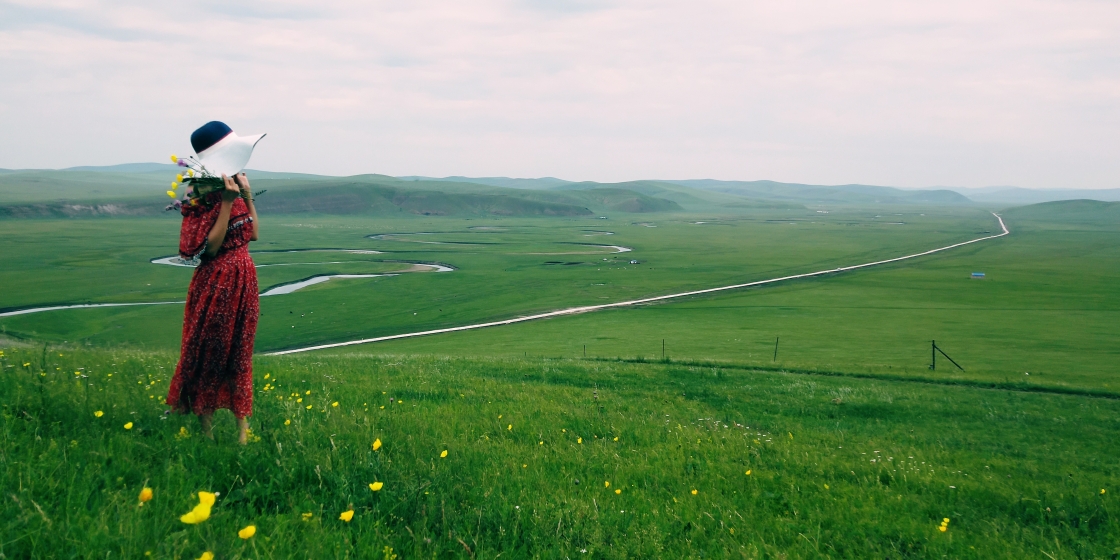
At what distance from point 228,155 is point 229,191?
0.37 metres

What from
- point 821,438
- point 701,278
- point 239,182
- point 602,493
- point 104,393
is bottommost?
point 701,278

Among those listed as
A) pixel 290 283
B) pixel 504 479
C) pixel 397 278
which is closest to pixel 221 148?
pixel 504 479

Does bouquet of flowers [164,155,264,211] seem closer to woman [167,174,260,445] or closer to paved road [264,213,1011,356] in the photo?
woman [167,174,260,445]

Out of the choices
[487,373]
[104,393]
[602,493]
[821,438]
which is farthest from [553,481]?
[487,373]

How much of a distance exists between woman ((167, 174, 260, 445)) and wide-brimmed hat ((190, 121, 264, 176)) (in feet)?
0.49

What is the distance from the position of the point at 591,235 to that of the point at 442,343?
4184 inches

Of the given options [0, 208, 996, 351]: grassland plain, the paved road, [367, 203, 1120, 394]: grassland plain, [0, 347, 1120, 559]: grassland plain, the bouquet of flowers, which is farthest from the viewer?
[0, 208, 996, 351]: grassland plain

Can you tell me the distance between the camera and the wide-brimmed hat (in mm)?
7035

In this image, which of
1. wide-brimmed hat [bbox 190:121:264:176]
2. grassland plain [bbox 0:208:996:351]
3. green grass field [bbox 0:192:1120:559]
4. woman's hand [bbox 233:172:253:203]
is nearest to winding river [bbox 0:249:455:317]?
grassland plain [bbox 0:208:996:351]

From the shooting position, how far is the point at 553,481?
7.20m

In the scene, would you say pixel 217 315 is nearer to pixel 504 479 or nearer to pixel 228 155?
pixel 228 155

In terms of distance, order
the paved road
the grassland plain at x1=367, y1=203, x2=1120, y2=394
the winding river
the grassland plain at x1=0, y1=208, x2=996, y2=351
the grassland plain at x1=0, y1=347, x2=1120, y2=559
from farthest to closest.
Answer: the winding river, the grassland plain at x1=0, y1=208, x2=996, y2=351, the paved road, the grassland plain at x1=367, y1=203, x2=1120, y2=394, the grassland plain at x1=0, y1=347, x2=1120, y2=559

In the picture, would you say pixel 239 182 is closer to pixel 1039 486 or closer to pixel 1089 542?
pixel 1089 542

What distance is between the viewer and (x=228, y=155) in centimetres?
Result: 708
